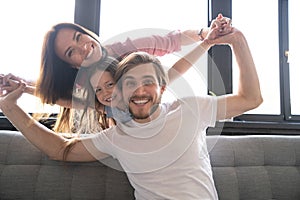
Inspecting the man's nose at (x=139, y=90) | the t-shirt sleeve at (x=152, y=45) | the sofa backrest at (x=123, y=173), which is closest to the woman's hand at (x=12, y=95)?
the sofa backrest at (x=123, y=173)

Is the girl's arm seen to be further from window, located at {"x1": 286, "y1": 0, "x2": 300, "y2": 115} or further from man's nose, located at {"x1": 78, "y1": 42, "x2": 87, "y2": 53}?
window, located at {"x1": 286, "y1": 0, "x2": 300, "y2": 115}

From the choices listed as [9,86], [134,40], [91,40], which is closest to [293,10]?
[134,40]

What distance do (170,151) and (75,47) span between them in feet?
1.80

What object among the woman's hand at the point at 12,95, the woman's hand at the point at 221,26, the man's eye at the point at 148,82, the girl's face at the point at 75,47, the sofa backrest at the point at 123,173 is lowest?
the sofa backrest at the point at 123,173

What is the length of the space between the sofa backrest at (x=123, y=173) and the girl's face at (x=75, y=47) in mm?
390

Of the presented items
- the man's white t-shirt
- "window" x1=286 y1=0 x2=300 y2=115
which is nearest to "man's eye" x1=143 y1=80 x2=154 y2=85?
the man's white t-shirt

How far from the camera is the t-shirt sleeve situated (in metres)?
1.22

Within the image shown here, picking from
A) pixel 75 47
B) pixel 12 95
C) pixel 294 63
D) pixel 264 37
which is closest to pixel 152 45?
pixel 75 47

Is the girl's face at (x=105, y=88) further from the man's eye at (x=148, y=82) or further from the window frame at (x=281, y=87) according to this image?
the window frame at (x=281, y=87)

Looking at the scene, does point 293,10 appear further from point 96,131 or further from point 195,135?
point 96,131

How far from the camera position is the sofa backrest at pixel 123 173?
46.9 inches

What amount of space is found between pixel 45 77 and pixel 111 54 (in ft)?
0.92

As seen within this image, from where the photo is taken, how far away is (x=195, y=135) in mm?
→ 1092

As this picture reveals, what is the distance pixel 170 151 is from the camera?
3.47ft
